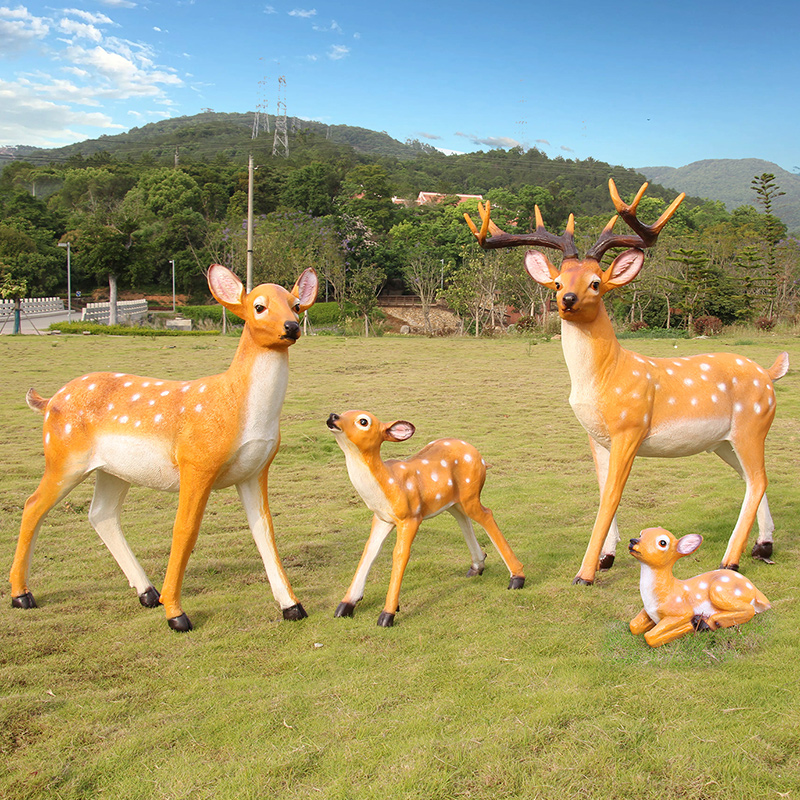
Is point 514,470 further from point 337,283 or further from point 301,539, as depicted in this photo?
point 337,283

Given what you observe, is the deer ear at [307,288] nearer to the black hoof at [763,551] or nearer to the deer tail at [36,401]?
the deer tail at [36,401]

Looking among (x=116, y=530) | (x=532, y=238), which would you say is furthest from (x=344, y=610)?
(x=532, y=238)

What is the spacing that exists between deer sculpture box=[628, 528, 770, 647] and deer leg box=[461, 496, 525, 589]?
122 cm

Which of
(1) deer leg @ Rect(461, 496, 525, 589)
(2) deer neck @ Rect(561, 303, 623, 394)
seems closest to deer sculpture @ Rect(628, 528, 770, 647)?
(1) deer leg @ Rect(461, 496, 525, 589)

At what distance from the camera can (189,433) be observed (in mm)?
5004

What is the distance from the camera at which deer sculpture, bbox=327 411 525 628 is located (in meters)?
5.06

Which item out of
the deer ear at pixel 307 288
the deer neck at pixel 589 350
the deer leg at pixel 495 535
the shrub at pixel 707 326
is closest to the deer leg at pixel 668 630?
the deer leg at pixel 495 535

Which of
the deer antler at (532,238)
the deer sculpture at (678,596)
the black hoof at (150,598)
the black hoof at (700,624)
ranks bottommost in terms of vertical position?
the black hoof at (150,598)

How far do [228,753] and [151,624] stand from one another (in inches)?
69.8

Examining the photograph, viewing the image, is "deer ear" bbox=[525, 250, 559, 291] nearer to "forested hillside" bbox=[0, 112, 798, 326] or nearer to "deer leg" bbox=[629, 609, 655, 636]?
"deer leg" bbox=[629, 609, 655, 636]

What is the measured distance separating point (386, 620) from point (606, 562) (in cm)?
206

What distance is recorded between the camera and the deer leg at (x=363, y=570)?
5.24 m

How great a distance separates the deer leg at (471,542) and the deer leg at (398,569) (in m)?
0.59

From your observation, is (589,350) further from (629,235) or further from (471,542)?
(471,542)
